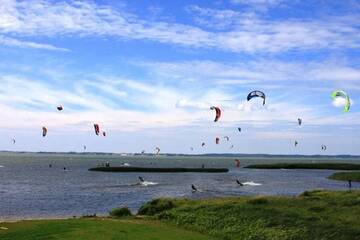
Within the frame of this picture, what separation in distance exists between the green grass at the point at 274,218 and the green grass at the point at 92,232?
1.80 meters

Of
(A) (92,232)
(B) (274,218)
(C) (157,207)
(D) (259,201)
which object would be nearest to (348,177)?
(C) (157,207)

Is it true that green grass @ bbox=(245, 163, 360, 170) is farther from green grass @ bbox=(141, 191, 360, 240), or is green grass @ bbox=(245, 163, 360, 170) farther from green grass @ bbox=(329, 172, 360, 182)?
green grass @ bbox=(141, 191, 360, 240)

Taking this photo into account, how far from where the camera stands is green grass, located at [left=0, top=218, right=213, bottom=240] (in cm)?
2277

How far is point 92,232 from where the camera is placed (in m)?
23.7

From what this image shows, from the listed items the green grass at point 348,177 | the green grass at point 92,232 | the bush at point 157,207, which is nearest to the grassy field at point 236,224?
the green grass at point 92,232

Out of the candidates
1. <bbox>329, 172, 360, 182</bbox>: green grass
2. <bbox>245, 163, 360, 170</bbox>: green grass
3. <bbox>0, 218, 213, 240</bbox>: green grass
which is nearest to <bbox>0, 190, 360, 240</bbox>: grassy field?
<bbox>0, 218, 213, 240</bbox>: green grass

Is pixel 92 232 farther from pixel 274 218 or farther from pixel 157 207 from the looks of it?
pixel 157 207

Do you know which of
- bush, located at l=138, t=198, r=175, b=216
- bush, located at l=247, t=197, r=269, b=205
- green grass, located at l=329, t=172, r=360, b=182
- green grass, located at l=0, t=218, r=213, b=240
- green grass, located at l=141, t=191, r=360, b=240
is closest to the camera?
green grass, located at l=0, t=218, r=213, b=240

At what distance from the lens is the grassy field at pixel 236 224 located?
23.3 m

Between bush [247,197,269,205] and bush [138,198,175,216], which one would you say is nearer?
bush [247,197,269,205]

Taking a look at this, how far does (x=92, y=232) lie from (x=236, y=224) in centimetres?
742

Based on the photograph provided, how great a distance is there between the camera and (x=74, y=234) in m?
23.0

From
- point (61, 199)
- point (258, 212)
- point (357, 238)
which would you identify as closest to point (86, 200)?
point (61, 199)

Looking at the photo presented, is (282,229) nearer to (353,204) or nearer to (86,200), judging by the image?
(353,204)
